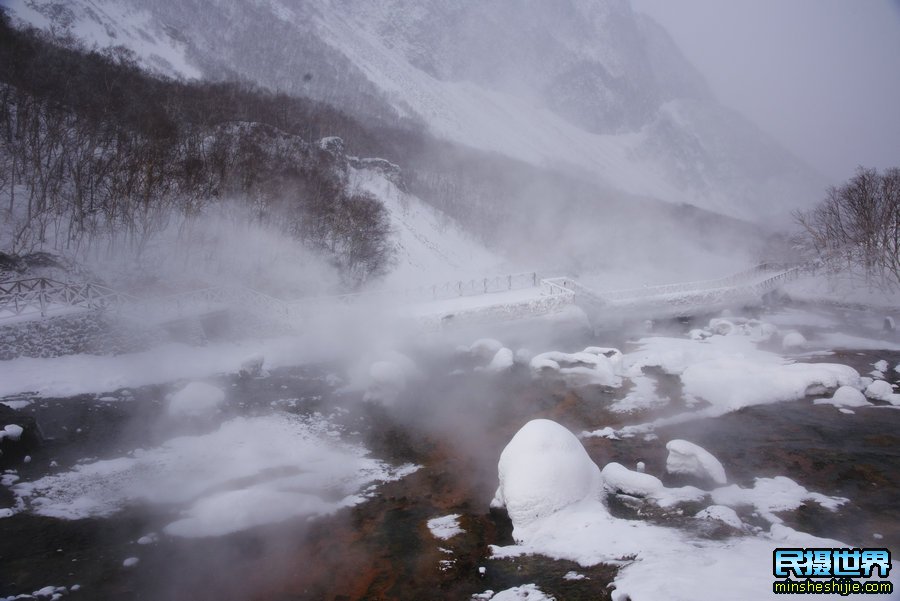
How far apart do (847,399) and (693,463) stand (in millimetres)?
8201

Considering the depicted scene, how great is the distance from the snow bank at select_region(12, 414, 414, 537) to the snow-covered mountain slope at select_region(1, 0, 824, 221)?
5744 cm

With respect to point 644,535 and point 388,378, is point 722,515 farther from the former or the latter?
point 388,378

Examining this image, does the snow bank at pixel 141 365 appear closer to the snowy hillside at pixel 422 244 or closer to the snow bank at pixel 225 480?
the snow bank at pixel 225 480

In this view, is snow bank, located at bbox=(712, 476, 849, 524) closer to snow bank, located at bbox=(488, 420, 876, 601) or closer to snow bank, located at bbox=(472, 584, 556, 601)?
snow bank, located at bbox=(488, 420, 876, 601)

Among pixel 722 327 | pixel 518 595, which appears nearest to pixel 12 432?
pixel 518 595

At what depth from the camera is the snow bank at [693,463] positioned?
1112 centimetres

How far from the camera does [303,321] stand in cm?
2367

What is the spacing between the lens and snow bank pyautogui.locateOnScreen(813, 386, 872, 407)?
15.4 m

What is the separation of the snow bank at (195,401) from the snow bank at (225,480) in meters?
0.97

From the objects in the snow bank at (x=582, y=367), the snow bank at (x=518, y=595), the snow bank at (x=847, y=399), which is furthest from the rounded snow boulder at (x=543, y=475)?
the snow bank at (x=847, y=399)

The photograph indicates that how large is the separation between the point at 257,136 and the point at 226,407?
95.0ft

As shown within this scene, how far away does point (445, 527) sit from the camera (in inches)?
396

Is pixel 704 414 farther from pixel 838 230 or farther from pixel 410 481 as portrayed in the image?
pixel 838 230

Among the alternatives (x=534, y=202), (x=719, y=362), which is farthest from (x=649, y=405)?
(x=534, y=202)
